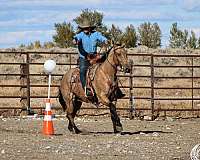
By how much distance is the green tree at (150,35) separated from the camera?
61081mm

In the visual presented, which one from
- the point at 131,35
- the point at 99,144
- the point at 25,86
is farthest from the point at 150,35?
the point at 99,144

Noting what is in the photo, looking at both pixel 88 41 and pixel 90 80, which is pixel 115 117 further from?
pixel 88 41

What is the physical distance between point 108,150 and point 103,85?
12.6ft

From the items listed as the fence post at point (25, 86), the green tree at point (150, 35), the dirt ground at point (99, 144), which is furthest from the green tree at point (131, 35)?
the dirt ground at point (99, 144)

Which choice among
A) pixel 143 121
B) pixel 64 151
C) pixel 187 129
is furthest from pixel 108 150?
pixel 143 121

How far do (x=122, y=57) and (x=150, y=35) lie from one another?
47699 mm

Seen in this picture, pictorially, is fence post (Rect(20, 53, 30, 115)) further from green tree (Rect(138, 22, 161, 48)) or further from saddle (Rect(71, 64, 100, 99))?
green tree (Rect(138, 22, 161, 48))

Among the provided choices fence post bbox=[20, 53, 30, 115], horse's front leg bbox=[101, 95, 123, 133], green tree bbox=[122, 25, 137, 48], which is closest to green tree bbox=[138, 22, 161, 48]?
green tree bbox=[122, 25, 137, 48]

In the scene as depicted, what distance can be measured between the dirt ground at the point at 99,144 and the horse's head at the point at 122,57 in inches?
58.6

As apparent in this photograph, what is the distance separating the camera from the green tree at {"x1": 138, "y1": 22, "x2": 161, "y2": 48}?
200ft

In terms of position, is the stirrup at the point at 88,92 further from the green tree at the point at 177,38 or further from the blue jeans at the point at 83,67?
the green tree at the point at 177,38

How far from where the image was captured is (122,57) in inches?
568

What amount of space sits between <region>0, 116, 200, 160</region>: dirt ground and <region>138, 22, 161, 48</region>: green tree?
43.9m

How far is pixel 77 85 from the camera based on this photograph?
1530 cm
